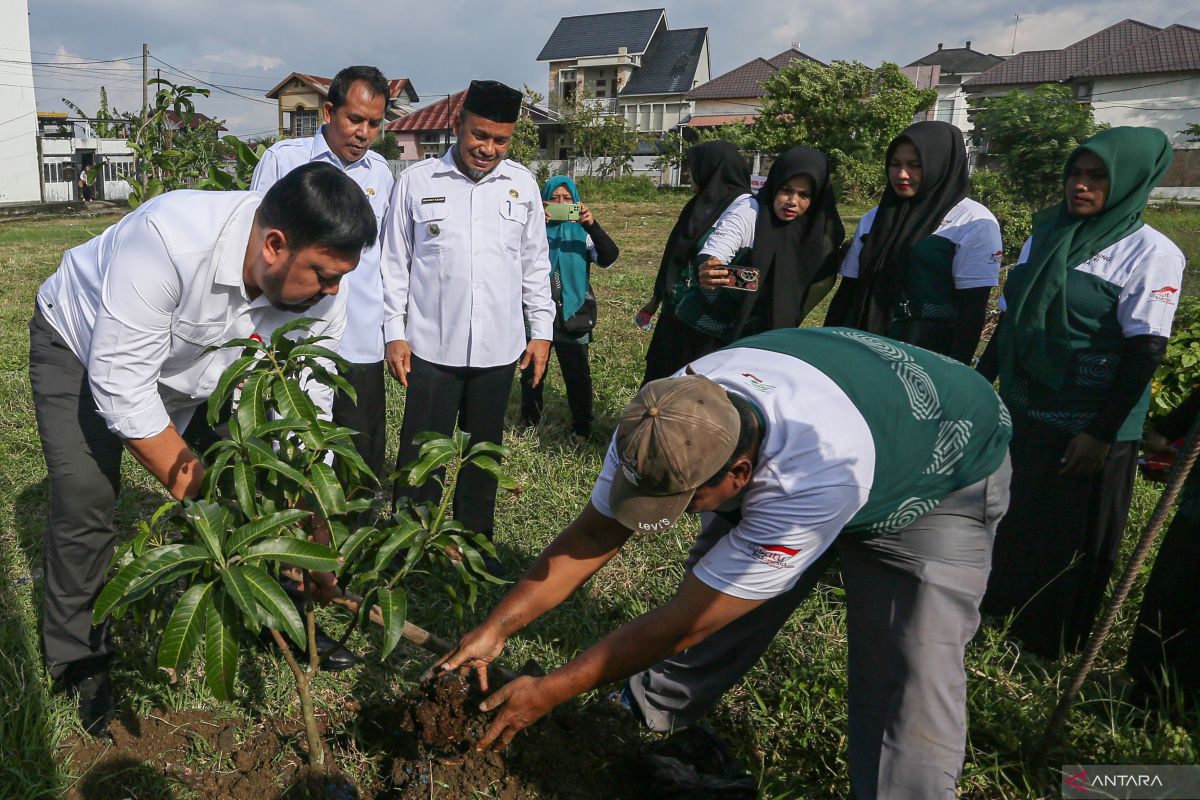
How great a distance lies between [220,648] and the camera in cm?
172

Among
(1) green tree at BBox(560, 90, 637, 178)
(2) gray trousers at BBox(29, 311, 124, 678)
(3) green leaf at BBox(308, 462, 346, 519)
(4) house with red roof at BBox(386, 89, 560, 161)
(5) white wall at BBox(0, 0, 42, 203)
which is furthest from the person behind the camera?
(4) house with red roof at BBox(386, 89, 560, 161)

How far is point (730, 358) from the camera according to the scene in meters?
1.94

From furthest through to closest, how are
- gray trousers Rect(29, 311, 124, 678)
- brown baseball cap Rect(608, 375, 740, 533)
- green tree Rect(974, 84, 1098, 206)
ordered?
green tree Rect(974, 84, 1098, 206), gray trousers Rect(29, 311, 124, 678), brown baseball cap Rect(608, 375, 740, 533)

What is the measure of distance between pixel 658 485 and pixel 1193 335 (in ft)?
11.3

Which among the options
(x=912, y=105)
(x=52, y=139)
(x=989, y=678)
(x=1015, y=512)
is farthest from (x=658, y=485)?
(x=52, y=139)

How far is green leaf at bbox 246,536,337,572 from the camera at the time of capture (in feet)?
5.90

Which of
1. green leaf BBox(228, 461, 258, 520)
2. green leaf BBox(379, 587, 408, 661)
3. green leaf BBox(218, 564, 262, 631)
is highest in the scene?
green leaf BBox(228, 461, 258, 520)

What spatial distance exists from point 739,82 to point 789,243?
127 ft

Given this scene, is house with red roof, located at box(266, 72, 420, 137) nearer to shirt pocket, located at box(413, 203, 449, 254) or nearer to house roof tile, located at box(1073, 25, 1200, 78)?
house roof tile, located at box(1073, 25, 1200, 78)

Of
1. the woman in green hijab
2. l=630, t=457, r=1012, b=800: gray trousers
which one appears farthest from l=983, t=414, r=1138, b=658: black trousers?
l=630, t=457, r=1012, b=800: gray trousers

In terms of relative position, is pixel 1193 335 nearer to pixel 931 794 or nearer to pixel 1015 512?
pixel 1015 512

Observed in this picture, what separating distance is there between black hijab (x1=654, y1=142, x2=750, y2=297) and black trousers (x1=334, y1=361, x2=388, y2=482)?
1576 mm

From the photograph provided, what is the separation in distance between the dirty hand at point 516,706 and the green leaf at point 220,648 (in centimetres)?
60

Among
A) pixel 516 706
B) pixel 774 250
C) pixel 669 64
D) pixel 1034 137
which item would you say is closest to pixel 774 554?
pixel 516 706
